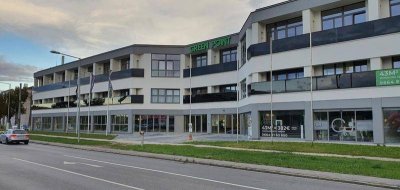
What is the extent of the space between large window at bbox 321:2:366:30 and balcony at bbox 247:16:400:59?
4.90ft

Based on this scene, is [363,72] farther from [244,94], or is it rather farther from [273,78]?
[244,94]

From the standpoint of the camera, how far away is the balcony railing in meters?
29.7

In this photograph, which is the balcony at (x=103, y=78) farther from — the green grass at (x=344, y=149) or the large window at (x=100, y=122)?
the green grass at (x=344, y=149)

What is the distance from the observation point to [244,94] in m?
42.9

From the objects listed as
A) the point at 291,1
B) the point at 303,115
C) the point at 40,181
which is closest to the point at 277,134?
the point at 303,115

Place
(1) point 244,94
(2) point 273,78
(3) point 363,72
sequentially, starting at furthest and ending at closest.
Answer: (1) point 244,94, (2) point 273,78, (3) point 363,72

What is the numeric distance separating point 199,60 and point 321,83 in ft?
77.7

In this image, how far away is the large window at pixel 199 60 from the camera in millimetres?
53006

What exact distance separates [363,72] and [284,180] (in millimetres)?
18202

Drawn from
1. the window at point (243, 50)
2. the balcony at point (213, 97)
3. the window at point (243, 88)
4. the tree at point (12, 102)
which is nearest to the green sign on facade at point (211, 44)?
the window at point (243, 50)

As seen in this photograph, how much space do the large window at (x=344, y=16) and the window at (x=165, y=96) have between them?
25280 mm

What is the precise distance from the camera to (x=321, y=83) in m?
32.4

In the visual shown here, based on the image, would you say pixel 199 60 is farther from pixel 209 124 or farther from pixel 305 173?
pixel 305 173

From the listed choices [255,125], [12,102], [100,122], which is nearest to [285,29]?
[255,125]
